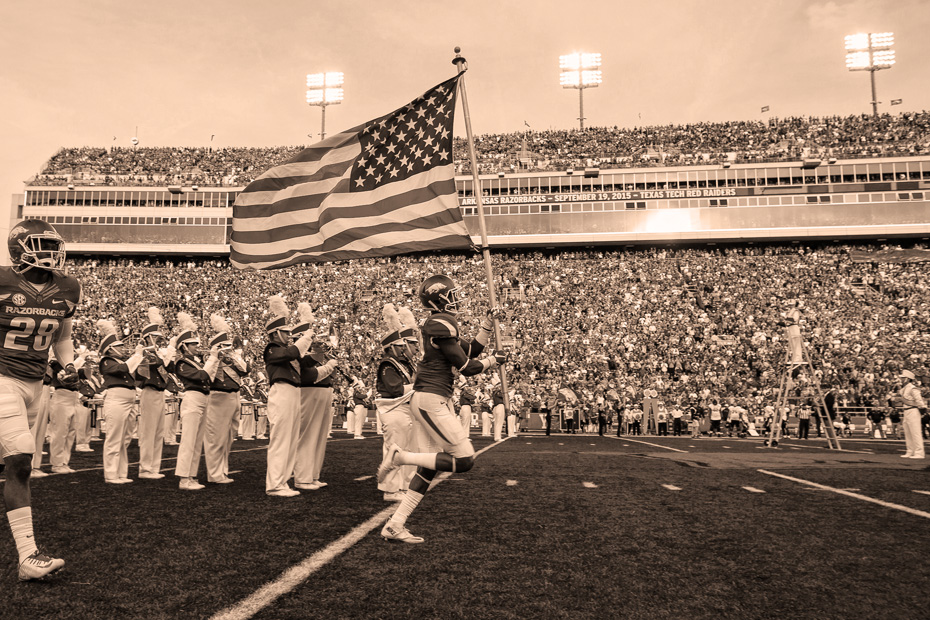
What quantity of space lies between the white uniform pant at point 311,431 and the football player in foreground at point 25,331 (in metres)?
3.64

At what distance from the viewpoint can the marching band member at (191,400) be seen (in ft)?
25.3

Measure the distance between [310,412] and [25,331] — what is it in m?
4.03

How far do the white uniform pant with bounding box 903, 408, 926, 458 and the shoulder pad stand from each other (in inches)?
451

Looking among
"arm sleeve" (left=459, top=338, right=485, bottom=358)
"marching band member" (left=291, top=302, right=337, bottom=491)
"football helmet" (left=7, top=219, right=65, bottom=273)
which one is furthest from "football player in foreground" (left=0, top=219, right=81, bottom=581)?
"marching band member" (left=291, top=302, right=337, bottom=491)

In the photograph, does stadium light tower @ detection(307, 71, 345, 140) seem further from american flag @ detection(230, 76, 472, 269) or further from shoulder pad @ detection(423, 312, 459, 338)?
shoulder pad @ detection(423, 312, 459, 338)

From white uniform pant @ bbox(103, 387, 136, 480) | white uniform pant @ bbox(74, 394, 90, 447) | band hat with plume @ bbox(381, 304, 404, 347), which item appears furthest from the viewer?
white uniform pant @ bbox(74, 394, 90, 447)

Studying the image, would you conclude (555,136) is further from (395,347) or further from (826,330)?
(395,347)

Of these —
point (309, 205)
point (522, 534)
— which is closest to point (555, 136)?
point (309, 205)

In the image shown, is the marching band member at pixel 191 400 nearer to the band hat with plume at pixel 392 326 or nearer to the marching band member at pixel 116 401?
the marching band member at pixel 116 401

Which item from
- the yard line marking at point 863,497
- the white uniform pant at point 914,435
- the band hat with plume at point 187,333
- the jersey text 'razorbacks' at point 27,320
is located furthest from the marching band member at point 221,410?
the white uniform pant at point 914,435

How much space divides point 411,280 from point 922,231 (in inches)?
1287

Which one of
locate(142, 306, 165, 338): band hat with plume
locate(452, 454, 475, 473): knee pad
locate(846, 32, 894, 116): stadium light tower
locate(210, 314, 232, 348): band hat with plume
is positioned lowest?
locate(452, 454, 475, 473): knee pad

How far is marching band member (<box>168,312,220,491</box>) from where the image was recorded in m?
7.71

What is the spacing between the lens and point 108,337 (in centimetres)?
904
